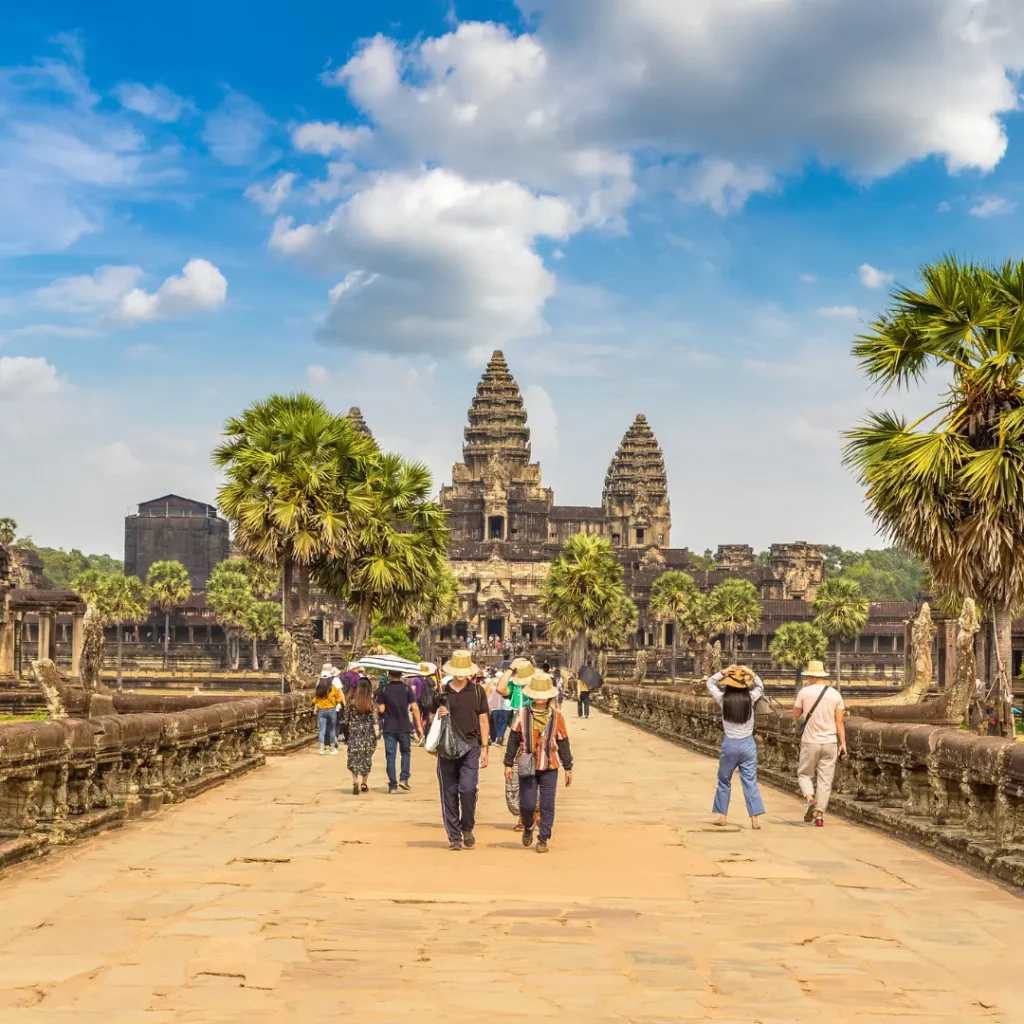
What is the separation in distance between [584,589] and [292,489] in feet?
115

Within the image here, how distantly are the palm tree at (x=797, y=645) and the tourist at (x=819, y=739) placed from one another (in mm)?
72639

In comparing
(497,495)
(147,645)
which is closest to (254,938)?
(147,645)

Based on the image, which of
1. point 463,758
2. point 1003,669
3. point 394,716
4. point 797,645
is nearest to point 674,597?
point 797,645

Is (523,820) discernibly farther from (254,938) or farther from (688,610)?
(688,610)

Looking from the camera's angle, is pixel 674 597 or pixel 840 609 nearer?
pixel 840 609

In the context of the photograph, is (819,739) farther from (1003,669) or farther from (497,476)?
(497,476)

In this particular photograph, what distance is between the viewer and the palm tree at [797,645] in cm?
8738

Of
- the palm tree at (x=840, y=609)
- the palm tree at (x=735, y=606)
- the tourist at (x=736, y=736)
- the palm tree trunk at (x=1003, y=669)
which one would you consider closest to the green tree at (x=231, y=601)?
the palm tree at (x=735, y=606)

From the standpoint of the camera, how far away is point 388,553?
116 ft

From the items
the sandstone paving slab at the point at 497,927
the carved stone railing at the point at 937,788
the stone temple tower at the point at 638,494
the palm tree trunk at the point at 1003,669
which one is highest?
the stone temple tower at the point at 638,494

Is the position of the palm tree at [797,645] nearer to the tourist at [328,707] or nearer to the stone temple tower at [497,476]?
the stone temple tower at [497,476]

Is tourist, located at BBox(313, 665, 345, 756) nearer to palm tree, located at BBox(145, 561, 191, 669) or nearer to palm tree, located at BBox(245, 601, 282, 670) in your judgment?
palm tree, located at BBox(245, 601, 282, 670)

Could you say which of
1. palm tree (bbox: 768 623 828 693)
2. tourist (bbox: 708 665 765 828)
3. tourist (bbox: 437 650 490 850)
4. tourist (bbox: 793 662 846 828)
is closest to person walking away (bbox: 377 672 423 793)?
tourist (bbox: 437 650 490 850)

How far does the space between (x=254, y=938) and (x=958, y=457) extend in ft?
44.5
